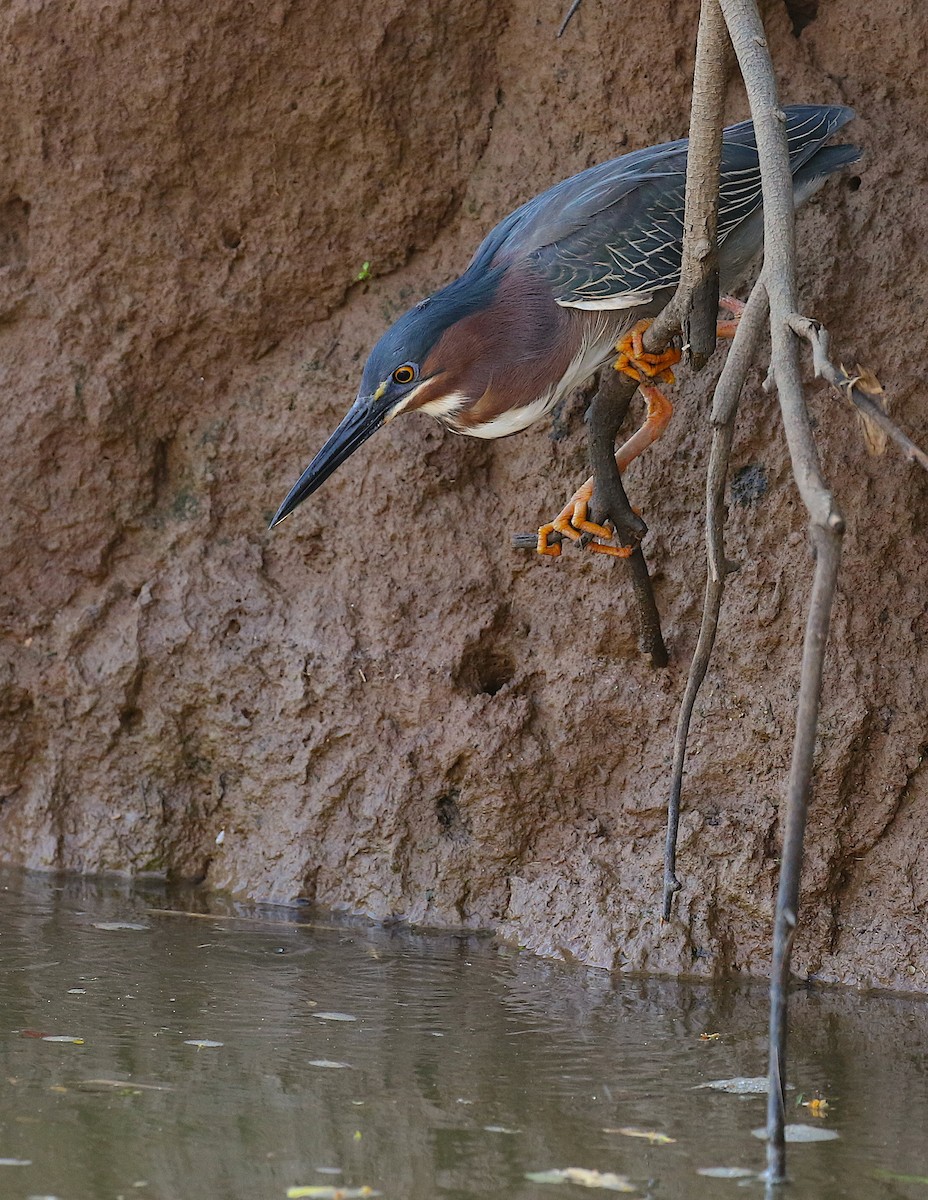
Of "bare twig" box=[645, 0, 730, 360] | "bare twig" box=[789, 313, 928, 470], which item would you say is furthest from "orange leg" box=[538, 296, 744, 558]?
"bare twig" box=[789, 313, 928, 470]

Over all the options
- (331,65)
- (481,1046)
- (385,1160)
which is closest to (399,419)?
(331,65)

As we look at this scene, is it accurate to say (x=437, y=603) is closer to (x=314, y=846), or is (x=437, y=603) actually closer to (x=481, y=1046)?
(x=314, y=846)

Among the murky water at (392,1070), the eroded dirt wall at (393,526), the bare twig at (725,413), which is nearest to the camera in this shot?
the murky water at (392,1070)

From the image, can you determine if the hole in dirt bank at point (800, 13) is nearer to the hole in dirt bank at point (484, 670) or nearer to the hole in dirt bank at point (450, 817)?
the hole in dirt bank at point (484, 670)

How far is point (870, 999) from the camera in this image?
3064 mm

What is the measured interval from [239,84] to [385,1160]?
271cm

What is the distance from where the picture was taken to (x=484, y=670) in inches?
147

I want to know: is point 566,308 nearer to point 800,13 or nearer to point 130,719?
point 800,13

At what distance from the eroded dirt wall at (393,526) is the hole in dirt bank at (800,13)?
4 centimetres

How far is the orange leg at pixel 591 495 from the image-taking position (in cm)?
310

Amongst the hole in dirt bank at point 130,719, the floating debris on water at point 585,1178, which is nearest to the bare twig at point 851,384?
the floating debris on water at point 585,1178

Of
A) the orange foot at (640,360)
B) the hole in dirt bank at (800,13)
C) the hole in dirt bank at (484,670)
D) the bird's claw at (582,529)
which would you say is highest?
the hole in dirt bank at (800,13)

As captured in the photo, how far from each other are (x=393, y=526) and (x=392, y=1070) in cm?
160

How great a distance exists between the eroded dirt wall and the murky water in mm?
302
